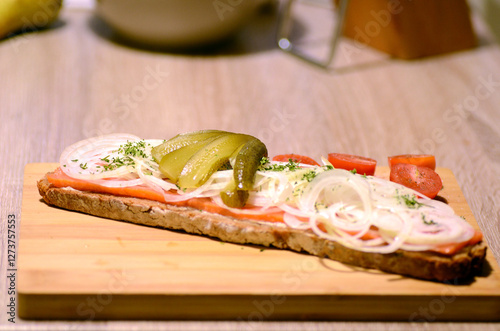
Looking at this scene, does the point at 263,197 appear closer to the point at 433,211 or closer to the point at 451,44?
the point at 433,211

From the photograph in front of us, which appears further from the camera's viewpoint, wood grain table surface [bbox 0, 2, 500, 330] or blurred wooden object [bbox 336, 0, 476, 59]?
blurred wooden object [bbox 336, 0, 476, 59]

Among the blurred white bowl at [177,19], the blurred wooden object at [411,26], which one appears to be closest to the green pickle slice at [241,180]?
the blurred white bowl at [177,19]

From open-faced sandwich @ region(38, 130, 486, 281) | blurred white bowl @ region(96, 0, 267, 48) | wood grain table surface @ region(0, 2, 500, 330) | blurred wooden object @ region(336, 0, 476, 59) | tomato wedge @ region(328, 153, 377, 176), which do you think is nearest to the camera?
open-faced sandwich @ region(38, 130, 486, 281)

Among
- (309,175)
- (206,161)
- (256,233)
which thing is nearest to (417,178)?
(309,175)

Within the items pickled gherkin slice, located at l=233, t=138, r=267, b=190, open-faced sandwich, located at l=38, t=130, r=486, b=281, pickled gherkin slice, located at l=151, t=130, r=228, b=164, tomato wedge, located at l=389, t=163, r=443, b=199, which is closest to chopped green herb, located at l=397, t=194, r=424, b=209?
open-faced sandwich, located at l=38, t=130, r=486, b=281

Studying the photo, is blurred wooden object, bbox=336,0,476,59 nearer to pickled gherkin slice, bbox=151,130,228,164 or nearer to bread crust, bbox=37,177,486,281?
pickled gherkin slice, bbox=151,130,228,164

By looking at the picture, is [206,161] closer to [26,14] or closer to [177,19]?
[177,19]

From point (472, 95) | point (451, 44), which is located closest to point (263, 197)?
point (472, 95)
